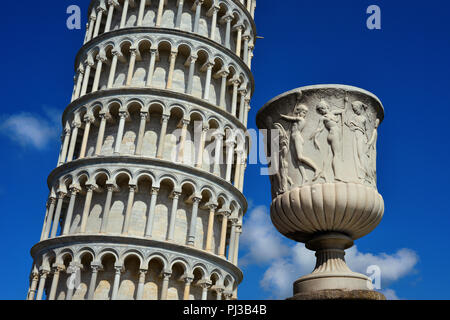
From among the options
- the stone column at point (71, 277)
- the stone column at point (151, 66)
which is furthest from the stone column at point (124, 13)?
the stone column at point (71, 277)

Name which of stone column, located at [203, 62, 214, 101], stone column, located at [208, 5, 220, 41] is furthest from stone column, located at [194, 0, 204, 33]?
stone column, located at [203, 62, 214, 101]

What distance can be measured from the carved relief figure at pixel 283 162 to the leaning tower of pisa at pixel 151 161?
18309 mm

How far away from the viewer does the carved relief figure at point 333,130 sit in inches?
280

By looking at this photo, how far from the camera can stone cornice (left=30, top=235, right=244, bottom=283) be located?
24.9 metres

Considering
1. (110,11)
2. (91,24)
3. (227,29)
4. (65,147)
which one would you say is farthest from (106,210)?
(227,29)

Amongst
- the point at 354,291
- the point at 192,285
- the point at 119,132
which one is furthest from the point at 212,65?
the point at 354,291

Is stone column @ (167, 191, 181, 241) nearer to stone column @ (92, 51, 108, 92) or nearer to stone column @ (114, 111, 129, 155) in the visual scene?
stone column @ (114, 111, 129, 155)

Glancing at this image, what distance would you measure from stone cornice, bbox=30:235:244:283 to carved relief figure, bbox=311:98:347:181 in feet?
61.7

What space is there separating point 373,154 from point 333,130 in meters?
0.81

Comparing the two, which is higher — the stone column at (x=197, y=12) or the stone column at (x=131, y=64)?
the stone column at (x=197, y=12)

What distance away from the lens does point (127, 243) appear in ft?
81.8

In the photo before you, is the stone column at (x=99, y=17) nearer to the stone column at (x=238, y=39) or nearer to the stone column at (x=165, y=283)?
the stone column at (x=238, y=39)

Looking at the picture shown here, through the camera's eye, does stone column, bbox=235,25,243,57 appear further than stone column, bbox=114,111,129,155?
Yes

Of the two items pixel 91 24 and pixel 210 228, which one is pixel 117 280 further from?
pixel 91 24
